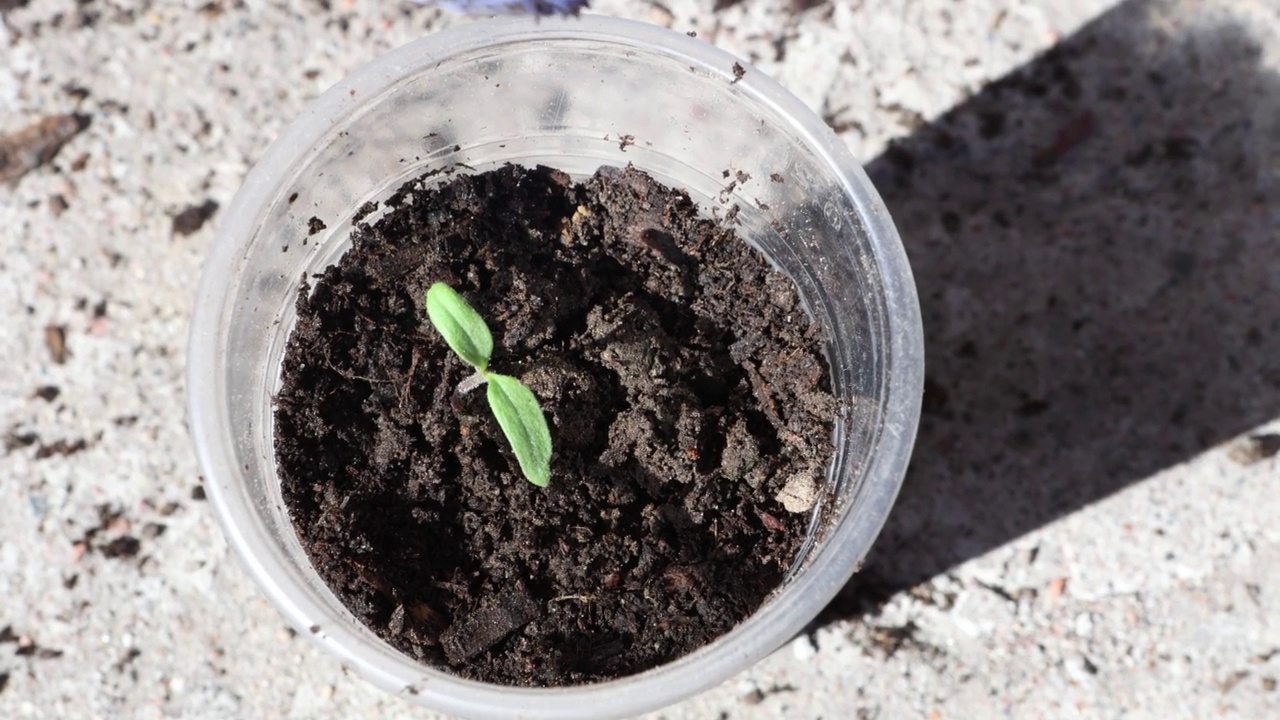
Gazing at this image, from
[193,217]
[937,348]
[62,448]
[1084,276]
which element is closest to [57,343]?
[62,448]

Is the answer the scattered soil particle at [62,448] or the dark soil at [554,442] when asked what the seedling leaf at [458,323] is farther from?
the scattered soil particle at [62,448]

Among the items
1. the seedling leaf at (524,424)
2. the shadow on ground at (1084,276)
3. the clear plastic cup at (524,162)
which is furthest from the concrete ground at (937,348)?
the seedling leaf at (524,424)

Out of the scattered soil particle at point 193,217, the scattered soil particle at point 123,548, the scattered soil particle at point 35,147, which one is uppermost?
the scattered soil particle at point 35,147

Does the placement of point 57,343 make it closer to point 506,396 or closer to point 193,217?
point 193,217

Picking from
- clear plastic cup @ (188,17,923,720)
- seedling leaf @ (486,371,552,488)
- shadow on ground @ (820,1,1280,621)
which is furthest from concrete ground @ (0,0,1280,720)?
seedling leaf @ (486,371,552,488)

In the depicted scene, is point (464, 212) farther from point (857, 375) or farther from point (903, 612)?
point (903, 612)

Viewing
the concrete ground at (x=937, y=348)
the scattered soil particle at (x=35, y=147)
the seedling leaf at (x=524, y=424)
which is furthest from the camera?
the scattered soil particle at (x=35, y=147)

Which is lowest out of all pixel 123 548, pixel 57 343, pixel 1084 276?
pixel 123 548

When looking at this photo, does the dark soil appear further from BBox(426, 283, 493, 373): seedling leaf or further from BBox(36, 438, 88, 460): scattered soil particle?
BBox(36, 438, 88, 460): scattered soil particle
